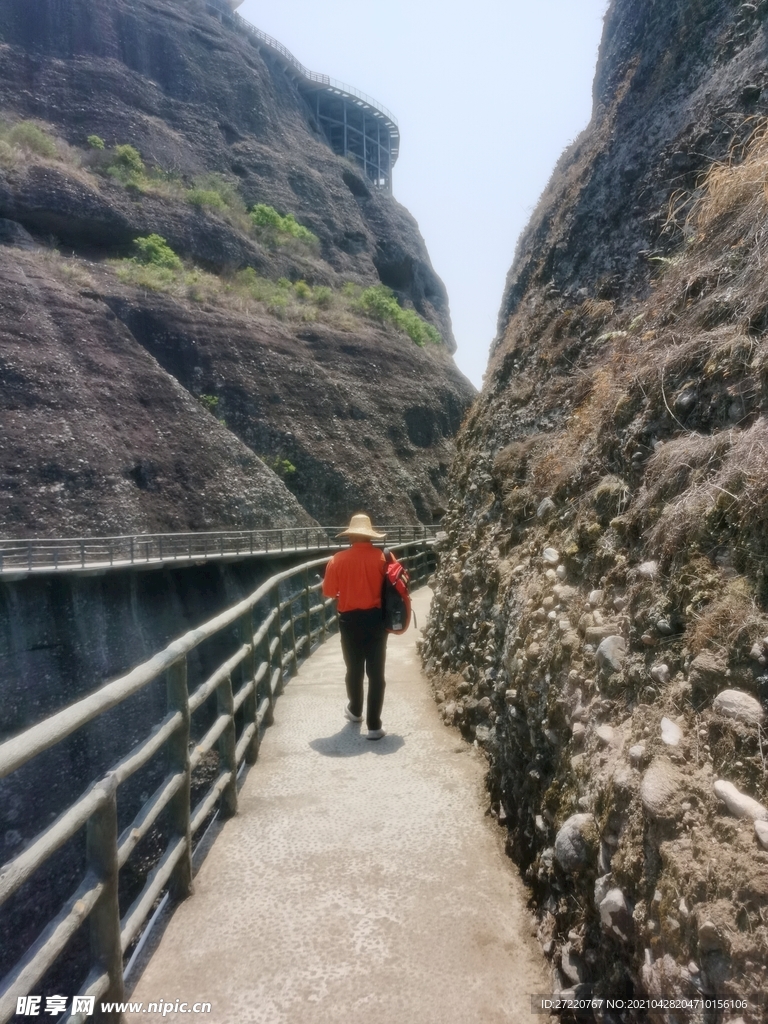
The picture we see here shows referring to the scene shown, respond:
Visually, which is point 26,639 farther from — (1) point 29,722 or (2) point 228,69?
(2) point 228,69

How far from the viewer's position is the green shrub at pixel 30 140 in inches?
1677

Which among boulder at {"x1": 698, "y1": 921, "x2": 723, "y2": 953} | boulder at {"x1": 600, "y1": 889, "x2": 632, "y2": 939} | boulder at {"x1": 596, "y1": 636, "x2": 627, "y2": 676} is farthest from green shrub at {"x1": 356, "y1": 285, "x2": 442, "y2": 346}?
boulder at {"x1": 698, "y1": 921, "x2": 723, "y2": 953}

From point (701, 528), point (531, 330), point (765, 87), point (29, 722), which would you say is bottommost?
point (29, 722)

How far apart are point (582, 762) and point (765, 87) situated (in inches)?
248

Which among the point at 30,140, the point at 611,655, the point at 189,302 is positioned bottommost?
the point at 611,655

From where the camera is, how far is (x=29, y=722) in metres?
16.9

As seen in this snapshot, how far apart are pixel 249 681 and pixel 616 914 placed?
3640mm

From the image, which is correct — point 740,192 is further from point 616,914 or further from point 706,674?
point 616,914

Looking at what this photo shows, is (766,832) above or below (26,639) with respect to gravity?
above

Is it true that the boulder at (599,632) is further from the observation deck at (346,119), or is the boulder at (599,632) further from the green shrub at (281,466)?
the observation deck at (346,119)

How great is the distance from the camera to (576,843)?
10.3 ft

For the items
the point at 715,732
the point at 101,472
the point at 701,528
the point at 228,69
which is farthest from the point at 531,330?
the point at 228,69

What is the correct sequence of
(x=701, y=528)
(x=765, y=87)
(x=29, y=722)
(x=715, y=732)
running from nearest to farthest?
(x=715, y=732) → (x=701, y=528) → (x=765, y=87) → (x=29, y=722)

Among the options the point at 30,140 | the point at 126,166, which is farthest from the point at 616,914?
the point at 126,166
